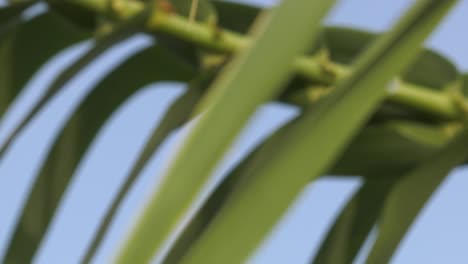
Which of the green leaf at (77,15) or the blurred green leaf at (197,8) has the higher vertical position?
the blurred green leaf at (197,8)

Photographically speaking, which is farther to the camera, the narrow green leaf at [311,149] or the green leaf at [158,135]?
the green leaf at [158,135]

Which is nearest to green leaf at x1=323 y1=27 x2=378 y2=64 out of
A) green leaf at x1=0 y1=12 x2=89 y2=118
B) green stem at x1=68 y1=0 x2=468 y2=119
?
green stem at x1=68 y1=0 x2=468 y2=119

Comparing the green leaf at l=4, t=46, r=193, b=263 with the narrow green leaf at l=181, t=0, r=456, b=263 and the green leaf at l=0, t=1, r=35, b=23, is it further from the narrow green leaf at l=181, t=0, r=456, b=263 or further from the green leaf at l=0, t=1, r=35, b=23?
the narrow green leaf at l=181, t=0, r=456, b=263

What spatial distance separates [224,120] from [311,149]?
19mm

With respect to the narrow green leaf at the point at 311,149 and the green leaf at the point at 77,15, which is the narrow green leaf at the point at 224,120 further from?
the green leaf at the point at 77,15

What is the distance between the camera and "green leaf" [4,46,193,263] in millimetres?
350

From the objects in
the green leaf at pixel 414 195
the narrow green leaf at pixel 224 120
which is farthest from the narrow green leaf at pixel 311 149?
the green leaf at pixel 414 195

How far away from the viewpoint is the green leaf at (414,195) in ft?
0.93

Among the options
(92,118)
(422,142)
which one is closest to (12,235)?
(92,118)

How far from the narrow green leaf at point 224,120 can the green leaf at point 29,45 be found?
249 mm

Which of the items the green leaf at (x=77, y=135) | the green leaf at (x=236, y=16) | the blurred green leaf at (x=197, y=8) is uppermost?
the green leaf at (x=236, y=16)

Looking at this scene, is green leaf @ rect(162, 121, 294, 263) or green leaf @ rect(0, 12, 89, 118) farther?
green leaf @ rect(0, 12, 89, 118)

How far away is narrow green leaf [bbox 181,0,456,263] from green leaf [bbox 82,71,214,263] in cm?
16

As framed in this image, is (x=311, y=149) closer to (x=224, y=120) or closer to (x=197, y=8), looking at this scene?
(x=224, y=120)
